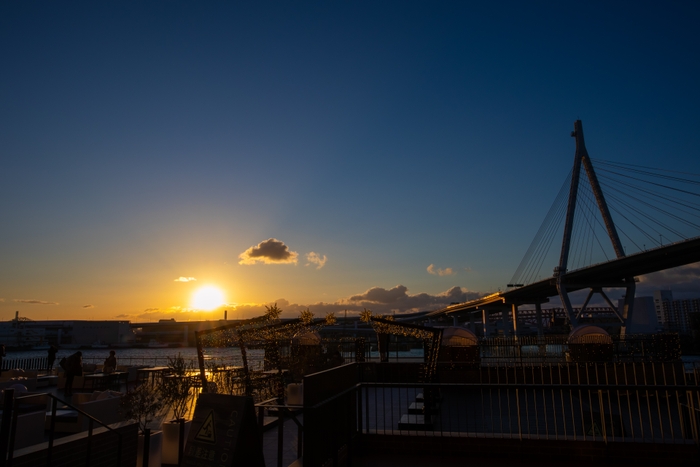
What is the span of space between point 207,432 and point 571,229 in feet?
180

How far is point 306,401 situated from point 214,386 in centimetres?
960

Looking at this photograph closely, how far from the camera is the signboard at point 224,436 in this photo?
210 inches

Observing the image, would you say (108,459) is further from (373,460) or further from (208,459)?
(373,460)

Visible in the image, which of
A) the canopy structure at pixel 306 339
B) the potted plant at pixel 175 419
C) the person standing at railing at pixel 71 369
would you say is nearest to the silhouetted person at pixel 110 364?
the person standing at railing at pixel 71 369

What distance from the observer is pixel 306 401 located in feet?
19.2

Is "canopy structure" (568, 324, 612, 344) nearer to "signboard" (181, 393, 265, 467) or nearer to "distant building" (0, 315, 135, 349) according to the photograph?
"signboard" (181, 393, 265, 467)

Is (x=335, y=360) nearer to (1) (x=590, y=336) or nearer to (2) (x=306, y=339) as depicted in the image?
(2) (x=306, y=339)

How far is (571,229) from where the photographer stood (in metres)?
53.7

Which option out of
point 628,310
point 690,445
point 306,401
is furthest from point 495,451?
point 628,310

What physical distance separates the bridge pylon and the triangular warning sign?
173 feet

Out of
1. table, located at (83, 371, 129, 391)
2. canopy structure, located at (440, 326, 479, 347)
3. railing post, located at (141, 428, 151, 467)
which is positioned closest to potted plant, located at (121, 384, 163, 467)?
railing post, located at (141, 428, 151, 467)

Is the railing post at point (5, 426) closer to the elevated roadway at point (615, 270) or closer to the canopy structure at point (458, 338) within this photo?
the canopy structure at point (458, 338)

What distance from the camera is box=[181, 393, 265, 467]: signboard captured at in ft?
17.5

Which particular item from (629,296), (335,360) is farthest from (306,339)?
(629,296)
